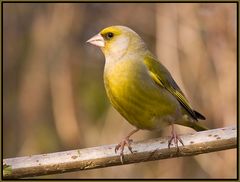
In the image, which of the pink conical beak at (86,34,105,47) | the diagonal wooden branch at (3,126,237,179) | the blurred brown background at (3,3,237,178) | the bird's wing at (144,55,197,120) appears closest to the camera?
the diagonal wooden branch at (3,126,237,179)

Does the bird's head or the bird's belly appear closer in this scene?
the bird's belly

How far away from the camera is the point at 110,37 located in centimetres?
453

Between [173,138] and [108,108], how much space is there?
2727mm

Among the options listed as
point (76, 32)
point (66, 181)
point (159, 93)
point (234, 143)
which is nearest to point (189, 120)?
point (159, 93)

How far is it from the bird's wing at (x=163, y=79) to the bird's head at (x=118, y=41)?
0.14 meters

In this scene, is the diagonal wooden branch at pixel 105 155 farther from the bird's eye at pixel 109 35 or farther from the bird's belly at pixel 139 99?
the bird's eye at pixel 109 35

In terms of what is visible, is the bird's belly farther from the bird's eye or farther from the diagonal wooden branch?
the bird's eye

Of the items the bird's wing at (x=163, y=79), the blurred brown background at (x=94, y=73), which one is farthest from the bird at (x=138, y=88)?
the blurred brown background at (x=94, y=73)

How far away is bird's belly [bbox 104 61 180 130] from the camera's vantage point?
13.6ft

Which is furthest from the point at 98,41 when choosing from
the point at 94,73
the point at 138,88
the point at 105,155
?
the point at 94,73

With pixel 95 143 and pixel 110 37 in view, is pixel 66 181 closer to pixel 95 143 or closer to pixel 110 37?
pixel 95 143

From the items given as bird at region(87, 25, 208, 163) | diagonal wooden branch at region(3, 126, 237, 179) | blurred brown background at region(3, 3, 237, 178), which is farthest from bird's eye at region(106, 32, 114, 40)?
blurred brown background at region(3, 3, 237, 178)

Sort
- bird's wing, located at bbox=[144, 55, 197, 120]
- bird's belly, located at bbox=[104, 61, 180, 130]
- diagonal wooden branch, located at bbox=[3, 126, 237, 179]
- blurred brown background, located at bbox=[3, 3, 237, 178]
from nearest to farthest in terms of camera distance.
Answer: diagonal wooden branch, located at bbox=[3, 126, 237, 179], bird's belly, located at bbox=[104, 61, 180, 130], bird's wing, located at bbox=[144, 55, 197, 120], blurred brown background, located at bbox=[3, 3, 237, 178]

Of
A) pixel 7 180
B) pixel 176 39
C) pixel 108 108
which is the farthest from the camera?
pixel 108 108
